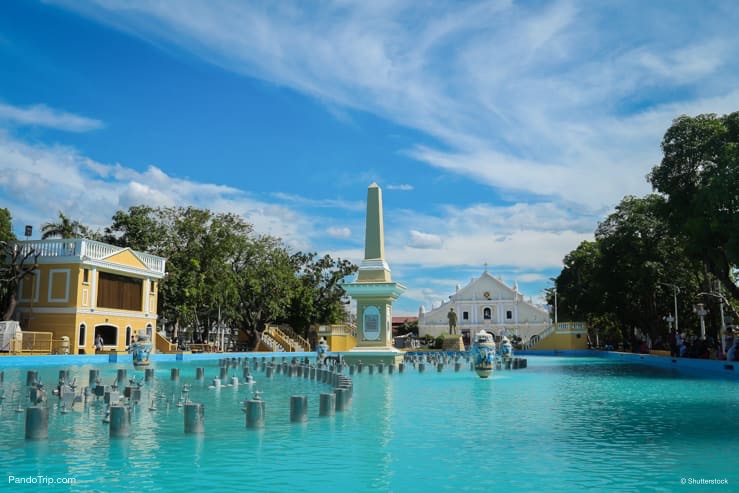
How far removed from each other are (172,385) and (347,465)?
525 inches

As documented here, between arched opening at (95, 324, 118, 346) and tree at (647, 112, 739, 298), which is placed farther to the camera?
arched opening at (95, 324, 118, 346)

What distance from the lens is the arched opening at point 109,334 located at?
41719 millimetres

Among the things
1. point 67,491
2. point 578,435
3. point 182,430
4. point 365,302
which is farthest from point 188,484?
point 365,302

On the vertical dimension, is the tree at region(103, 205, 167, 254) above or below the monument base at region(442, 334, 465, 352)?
above

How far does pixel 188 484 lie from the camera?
758cm

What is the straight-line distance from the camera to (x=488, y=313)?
90562 mm

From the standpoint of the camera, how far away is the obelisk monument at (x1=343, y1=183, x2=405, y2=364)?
33281mm

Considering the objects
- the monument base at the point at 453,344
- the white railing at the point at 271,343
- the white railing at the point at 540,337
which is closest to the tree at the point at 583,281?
the white railing at the point at 540,337

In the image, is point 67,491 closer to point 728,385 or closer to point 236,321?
point 728,385

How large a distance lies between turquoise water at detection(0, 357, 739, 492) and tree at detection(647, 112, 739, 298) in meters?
11.6

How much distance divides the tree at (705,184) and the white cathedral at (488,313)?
5707 cm

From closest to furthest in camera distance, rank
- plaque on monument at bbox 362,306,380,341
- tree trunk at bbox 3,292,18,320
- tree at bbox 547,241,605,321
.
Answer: plaque on monument at bbox 362,306,380,341, tree trunk at bbox 3,292,18,320, tree at bbox 547,241,605,321
